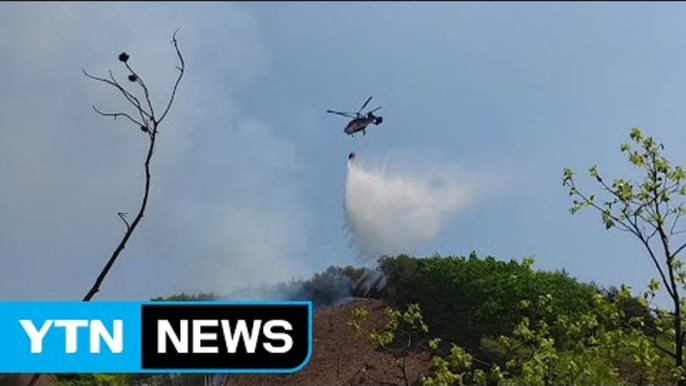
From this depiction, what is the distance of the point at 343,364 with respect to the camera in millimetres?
13570

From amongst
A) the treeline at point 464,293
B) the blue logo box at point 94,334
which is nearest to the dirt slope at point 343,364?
the treeline at point 464,293

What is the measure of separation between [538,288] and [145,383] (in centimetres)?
492

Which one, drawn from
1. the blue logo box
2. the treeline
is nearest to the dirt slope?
the treeline

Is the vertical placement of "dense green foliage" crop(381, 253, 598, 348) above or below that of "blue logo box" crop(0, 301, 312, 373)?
above

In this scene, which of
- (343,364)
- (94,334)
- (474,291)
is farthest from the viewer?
(343,364)

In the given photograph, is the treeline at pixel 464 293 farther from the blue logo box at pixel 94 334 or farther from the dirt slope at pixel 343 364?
the blue logo box at pixel 94 334

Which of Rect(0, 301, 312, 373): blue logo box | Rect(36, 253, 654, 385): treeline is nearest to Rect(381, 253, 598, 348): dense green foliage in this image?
Rect(36, 253, 654, 385): treeline

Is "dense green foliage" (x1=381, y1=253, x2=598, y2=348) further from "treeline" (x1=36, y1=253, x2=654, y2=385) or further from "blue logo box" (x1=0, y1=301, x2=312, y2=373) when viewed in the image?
"blue logo box" (x1=0, y1=301, x2=312, y2=373)

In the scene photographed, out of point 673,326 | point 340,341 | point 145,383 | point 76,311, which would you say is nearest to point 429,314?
point 340,341

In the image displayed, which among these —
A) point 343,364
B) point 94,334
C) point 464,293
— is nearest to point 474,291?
point 464,293

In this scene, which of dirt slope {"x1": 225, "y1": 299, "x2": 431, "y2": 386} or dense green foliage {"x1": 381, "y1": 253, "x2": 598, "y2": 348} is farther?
dirt slope {"x1": 225, "y1": 299, "x2": 431, "y2": 386}

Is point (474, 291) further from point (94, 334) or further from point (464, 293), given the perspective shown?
point (94, 334)

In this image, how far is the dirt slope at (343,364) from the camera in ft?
42.1

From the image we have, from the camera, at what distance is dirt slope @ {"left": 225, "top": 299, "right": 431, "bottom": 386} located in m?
12.8
